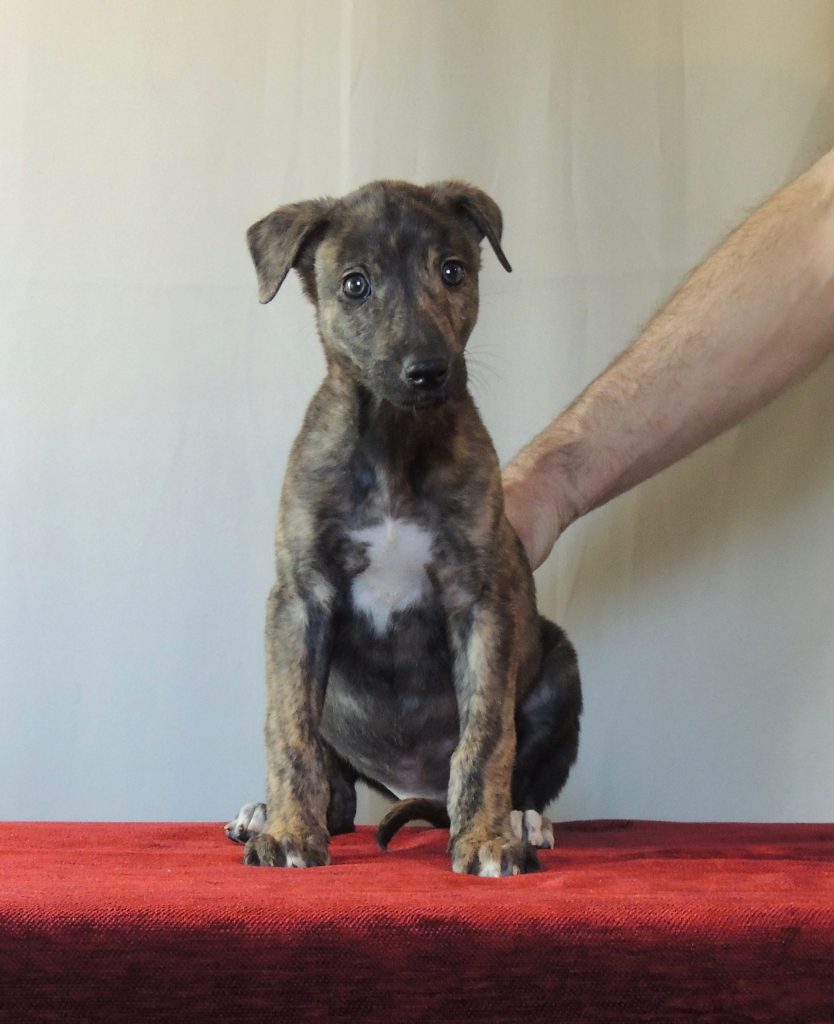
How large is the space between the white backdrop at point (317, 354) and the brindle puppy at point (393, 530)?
1.20 meters

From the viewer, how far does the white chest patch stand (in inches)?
87.8

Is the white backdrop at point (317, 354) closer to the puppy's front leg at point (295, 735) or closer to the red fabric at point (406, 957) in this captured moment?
the puppy's front leg at point (295, 735)

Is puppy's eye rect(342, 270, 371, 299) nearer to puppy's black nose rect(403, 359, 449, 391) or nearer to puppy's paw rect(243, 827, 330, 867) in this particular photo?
puppy's black nose rect(403, 359, 449, 391)

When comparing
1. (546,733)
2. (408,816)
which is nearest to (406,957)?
(408,816)

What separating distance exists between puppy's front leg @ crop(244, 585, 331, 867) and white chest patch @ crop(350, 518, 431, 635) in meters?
0.09

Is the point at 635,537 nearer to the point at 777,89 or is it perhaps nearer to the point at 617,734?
the point at 617,734

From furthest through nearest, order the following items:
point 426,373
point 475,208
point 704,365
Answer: point 704,365 → point 475,208 → point 426,373

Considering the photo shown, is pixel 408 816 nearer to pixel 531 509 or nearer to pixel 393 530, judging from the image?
pixel 393 530

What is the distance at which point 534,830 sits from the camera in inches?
91.5

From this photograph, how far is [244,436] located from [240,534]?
0.31 m

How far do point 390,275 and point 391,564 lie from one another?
557 millimetres

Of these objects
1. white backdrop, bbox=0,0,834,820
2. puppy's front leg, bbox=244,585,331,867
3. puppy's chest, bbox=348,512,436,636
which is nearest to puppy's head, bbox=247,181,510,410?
puppy's chest, bbox=348,512,436,636

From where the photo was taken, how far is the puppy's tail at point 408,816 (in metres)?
2.26

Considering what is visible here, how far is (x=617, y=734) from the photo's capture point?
366 centimetres
